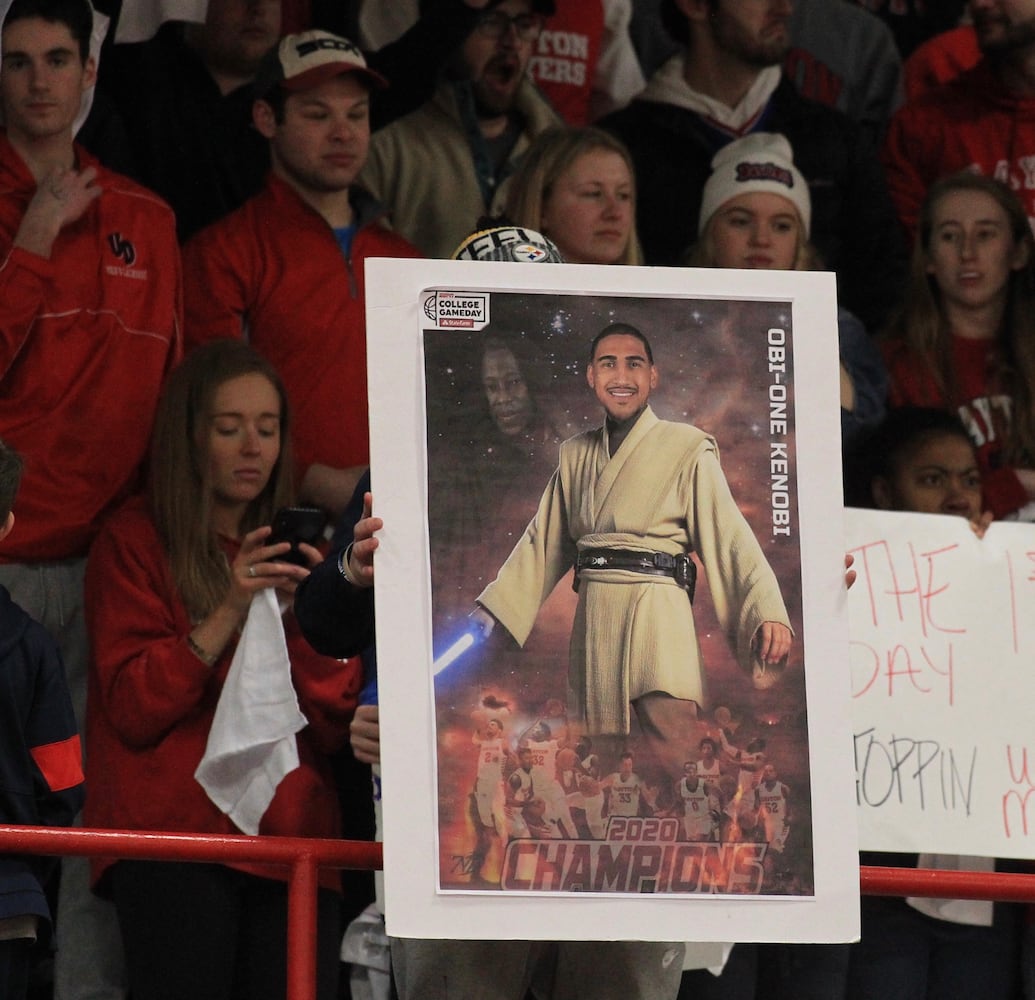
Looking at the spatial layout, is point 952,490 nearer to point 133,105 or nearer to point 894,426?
point 894,426

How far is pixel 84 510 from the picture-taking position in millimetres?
4004

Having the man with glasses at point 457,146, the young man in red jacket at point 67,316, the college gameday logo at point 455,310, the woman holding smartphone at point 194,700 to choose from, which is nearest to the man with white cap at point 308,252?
the young man in red jacket at point 67,316

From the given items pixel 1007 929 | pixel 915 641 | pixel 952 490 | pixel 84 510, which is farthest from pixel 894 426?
pixel 84 510

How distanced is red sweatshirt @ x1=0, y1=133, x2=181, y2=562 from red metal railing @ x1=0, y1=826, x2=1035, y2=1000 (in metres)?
1.24

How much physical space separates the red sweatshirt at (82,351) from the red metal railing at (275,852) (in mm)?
1243

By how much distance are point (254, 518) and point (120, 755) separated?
0.58 metres

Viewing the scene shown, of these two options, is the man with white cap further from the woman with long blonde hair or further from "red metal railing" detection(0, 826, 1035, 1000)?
"red metal railing" detection(0, 826, 1035, 1000)

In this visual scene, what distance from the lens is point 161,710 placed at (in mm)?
3543

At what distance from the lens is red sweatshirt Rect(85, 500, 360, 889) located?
355cm

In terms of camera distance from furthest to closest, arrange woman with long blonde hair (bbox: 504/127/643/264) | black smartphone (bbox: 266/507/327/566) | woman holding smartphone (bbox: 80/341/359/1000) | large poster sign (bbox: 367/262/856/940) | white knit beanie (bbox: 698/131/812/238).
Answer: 1. white knit beanie (bbox: 698/131/812/238)
2. woman with long blonde hair (bbox: 504/127/643/264)
3. black smartphone (bbox: 266/507/327/566)
4. woman holding smartphone (bbox: 80/341/359/1000)
5. large poster sign (bbox: 367/262/856/940)

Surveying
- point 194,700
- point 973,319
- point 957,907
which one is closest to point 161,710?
point 194,700

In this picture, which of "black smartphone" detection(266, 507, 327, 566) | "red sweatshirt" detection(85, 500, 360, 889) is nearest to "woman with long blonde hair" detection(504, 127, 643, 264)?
"black smartphone" detection(266, 507, 327, 566)

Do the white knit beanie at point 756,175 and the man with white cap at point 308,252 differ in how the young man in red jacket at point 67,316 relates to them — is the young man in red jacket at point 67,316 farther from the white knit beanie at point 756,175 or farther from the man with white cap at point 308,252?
the white knit beanie at point 756,175

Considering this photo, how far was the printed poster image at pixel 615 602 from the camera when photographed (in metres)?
2.51
